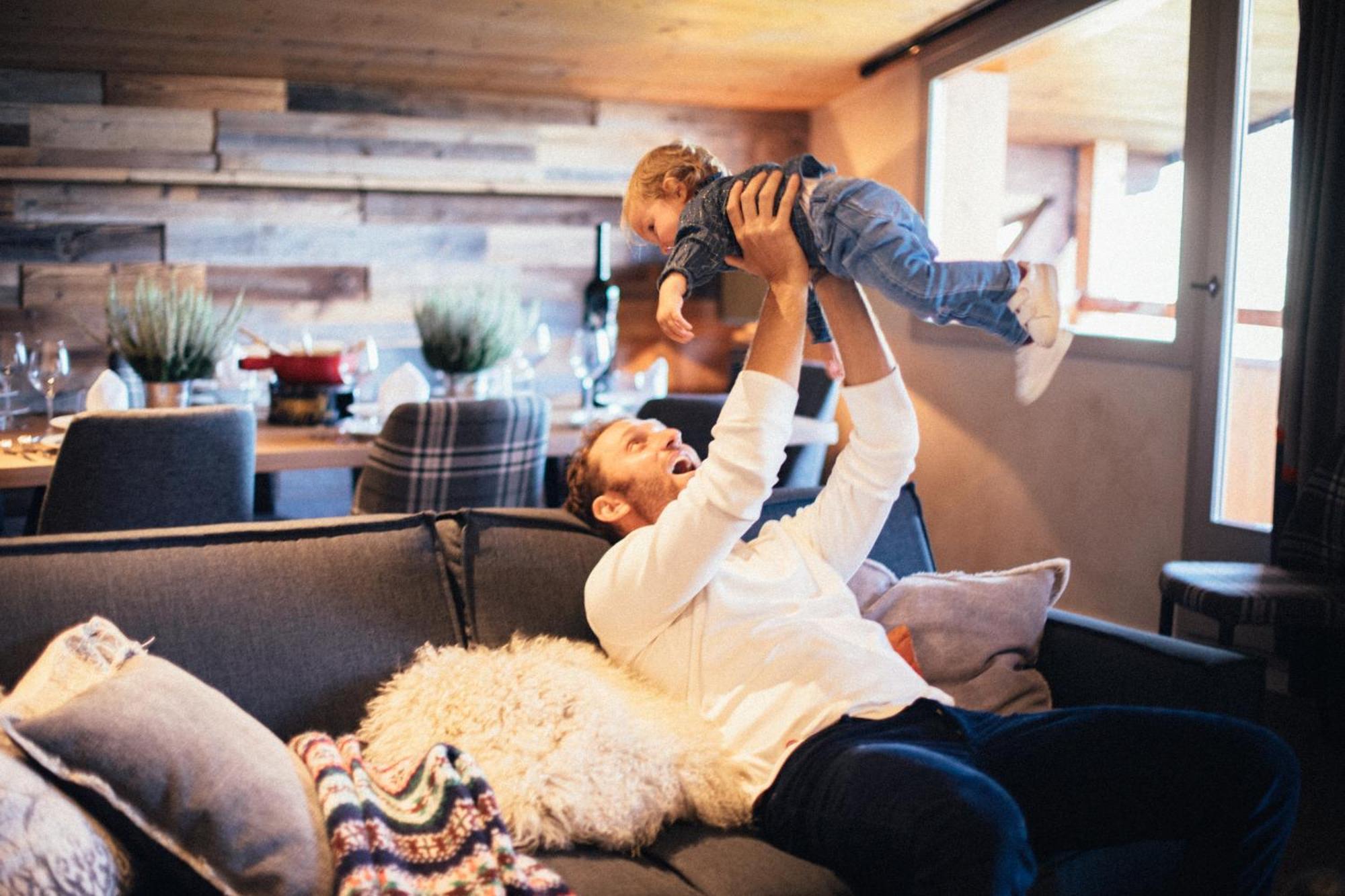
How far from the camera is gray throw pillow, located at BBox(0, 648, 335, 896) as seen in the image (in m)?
1.34

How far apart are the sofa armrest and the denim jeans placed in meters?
0.59

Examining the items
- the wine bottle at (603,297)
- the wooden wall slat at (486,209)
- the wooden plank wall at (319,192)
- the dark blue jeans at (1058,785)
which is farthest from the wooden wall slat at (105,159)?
the dark blue jeans at (1058,785)

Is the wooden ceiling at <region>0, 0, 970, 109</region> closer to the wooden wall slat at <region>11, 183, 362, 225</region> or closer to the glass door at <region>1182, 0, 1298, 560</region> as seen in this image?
the wooden wall slat at <region>11, 183, 362, 225</region>

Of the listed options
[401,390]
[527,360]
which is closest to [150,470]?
[401,390]

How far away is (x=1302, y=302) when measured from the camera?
10.3 feet

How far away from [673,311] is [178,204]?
3892 mm

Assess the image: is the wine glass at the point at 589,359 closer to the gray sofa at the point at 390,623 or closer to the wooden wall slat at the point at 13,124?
the gray sofa at the point at 390,623

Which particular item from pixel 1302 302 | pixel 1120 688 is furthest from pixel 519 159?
pixel 1120 688

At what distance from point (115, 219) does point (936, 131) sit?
11.4 feet

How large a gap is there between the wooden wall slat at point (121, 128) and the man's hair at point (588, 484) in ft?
12.0

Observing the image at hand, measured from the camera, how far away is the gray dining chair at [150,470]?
8.59ft

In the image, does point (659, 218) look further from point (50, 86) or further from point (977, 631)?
point (50, 86)

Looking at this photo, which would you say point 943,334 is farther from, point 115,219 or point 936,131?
point 115,219

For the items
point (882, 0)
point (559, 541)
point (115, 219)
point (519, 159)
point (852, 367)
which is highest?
point (882, 0)
